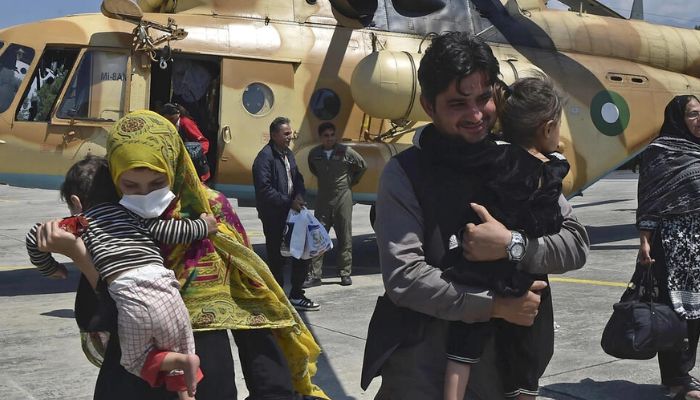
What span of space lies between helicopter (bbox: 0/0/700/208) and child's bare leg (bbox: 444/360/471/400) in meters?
6.27

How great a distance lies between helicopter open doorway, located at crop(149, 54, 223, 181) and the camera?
927cm

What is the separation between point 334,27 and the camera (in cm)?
994

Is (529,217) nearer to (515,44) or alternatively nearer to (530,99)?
(530,99)

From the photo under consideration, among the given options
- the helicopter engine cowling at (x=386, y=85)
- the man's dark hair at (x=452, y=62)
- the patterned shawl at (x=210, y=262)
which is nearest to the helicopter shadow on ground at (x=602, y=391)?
the patterned shawl at (x=210, y=262)

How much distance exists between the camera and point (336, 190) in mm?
8773

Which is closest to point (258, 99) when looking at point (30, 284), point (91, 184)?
point (30, 284)

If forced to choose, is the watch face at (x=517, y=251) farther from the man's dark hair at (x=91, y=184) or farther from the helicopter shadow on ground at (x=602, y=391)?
the helicopter shadow on ground at (x=602, y=391)

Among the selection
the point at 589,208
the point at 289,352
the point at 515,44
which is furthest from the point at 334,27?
the point at 589,208

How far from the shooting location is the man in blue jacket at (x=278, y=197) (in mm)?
7656

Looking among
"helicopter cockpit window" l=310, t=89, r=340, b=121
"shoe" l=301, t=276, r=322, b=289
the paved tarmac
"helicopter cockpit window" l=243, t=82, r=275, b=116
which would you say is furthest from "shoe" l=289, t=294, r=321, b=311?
"helicopter cockpit window" l=310, t=89, r=340, b=121

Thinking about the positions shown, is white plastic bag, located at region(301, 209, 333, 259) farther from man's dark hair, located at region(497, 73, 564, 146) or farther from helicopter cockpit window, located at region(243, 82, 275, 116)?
man's dark hair, located at region(497, 73, 564, 146)

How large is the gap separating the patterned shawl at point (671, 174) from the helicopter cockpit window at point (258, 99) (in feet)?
16.2

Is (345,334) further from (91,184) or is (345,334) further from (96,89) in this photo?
(91,184)

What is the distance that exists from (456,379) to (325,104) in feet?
24.1
